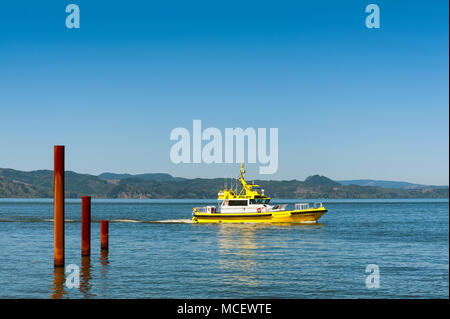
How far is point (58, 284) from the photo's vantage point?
2384 centimetres

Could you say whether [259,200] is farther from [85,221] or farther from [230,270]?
[85,221]

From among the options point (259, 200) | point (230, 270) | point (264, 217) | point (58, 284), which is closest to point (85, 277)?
point (58, 284)

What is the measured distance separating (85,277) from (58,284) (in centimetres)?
249

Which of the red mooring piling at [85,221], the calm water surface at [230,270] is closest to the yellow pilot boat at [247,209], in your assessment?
the calm water surface at [230,270]

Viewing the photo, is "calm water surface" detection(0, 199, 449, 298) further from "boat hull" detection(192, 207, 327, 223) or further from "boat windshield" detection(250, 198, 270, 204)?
"boat windshield" detection(250, 198, 270, 204)

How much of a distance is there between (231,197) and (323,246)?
27.8 m

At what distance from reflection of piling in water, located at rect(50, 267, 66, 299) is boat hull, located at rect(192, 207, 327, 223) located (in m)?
46.6

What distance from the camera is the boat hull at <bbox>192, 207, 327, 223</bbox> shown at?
71.6m

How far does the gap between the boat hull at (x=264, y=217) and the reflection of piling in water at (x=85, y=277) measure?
40.9 m

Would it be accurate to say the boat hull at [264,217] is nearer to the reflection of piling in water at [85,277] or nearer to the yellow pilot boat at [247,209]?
the yellow pilot boat at [247,209]

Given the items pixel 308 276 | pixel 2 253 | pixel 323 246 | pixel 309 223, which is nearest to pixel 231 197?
pixel 309 223
